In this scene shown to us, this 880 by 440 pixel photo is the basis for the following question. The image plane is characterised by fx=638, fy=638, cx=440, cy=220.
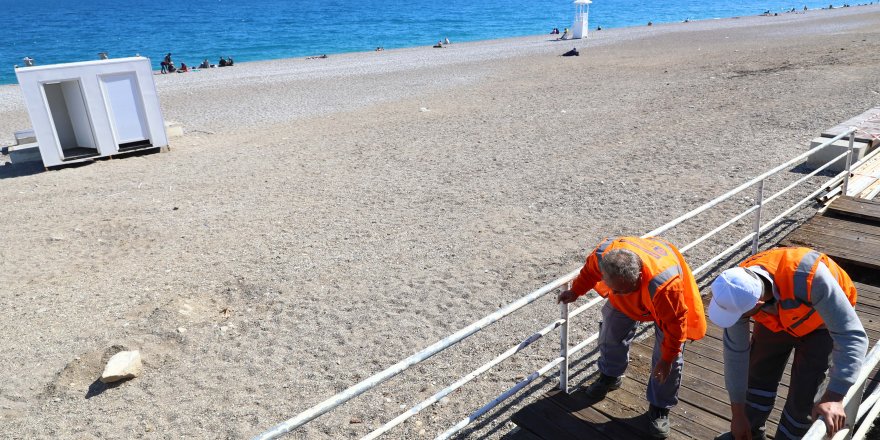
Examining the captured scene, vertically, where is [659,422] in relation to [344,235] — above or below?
above

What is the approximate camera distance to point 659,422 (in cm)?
401

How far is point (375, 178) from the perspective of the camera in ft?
39.0

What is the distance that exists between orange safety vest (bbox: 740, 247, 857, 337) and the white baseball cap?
16 centimetres

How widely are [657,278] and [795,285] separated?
686mm

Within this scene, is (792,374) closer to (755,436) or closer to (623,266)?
(755,436)

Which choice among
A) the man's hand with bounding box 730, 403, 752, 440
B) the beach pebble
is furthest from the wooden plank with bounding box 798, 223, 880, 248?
the beach pebble

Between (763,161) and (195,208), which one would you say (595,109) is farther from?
(195,208)

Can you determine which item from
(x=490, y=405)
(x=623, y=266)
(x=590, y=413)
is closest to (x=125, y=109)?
(x=490, y=405)

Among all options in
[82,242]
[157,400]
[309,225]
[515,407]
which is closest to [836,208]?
[515,407]

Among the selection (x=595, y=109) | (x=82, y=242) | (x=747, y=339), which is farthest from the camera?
(x=595, y=109)

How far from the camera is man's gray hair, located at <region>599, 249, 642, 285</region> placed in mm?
3492

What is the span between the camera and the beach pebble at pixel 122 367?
5.77 m

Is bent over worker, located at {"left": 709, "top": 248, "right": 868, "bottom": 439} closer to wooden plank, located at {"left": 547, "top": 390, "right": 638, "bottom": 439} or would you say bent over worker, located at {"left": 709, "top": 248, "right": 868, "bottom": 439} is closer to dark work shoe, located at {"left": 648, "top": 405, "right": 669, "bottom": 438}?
dark work shoe, located at {"left": 648, "top": 405, "right": 669, "bottom": 438}

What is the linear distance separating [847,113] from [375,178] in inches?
400
